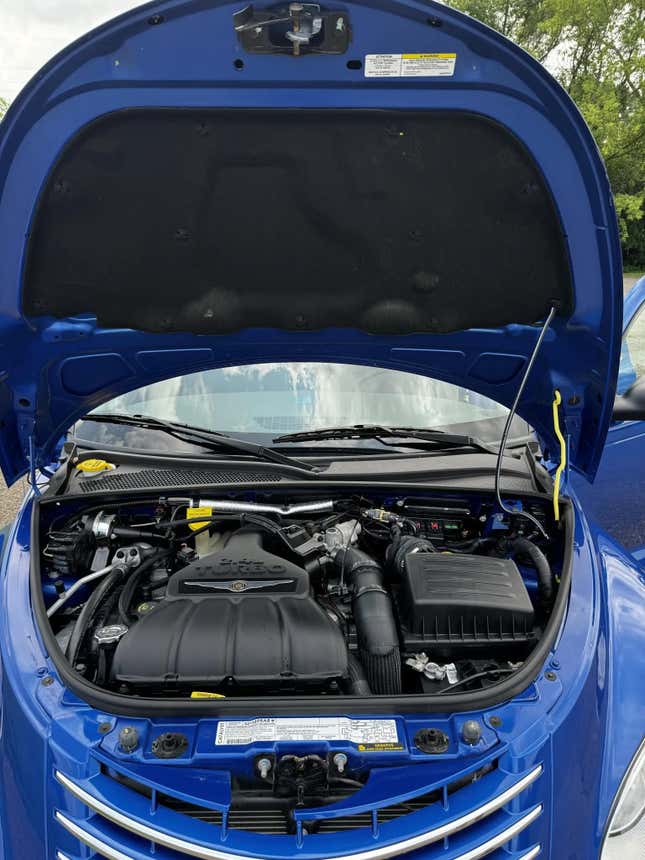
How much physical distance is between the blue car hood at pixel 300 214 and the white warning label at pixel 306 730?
118 centimetres

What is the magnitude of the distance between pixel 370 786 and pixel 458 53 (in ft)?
5.78

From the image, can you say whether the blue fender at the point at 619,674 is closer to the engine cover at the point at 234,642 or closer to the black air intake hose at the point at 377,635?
the black air intake hose at the point at 377,635

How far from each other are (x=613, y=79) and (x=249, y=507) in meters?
18.5

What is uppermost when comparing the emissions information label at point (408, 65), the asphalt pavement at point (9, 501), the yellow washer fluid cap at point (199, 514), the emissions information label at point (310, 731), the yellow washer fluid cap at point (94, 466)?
the emissions information label at point (408, 65)

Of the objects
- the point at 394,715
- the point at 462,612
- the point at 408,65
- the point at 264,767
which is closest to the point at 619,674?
the point at 462,612

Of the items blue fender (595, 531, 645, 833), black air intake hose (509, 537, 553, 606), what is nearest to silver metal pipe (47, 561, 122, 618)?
black air intake hose (509, 537, 553, 606)

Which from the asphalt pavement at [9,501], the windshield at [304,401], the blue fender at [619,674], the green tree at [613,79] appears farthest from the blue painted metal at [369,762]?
the green tree at [613,79]

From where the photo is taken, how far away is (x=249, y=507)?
226 centimetres

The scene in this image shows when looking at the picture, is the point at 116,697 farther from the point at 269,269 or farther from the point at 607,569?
the point at 607,569

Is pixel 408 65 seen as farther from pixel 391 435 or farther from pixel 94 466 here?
pixel 94 466

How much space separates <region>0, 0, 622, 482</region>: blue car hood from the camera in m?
1.63

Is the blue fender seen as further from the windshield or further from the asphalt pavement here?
the asphalt pavement

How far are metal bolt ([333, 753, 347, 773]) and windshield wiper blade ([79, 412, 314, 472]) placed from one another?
1.01 meters

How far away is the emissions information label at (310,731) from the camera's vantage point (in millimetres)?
1482
